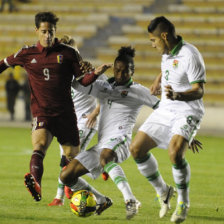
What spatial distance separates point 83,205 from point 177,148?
1099 millimetres

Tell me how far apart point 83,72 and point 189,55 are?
114cm

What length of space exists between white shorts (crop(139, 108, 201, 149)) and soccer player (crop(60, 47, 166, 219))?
16.6 inches

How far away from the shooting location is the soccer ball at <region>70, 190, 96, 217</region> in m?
6.83

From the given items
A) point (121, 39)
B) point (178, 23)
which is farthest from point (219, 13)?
point (121, 39)

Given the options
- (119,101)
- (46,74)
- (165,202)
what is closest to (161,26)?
(119,101)

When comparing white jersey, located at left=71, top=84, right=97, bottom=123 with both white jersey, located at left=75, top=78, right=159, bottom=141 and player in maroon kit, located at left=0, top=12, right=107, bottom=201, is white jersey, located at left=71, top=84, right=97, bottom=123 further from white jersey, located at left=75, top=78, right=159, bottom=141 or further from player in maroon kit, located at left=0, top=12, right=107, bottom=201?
player in maroon kit, located at left=0, top=12, right=107, bottom=201

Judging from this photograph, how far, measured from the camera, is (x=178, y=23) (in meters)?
26.3

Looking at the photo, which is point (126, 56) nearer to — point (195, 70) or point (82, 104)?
point (195, 70)

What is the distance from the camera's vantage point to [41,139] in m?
7.03

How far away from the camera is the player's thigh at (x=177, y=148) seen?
6.45 metres

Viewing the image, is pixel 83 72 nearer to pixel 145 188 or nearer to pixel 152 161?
pixel 152 161

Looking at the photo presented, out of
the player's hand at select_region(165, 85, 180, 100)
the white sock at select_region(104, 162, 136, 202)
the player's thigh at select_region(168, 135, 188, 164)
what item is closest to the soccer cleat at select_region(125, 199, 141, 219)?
the white sock at select_region(104, 162, 136, 202)

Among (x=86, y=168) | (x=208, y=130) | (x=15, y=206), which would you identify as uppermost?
(x=86, y=168)

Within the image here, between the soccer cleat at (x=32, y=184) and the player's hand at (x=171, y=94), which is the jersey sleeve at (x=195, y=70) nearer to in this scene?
the player's hand at (x=171, y=94)
